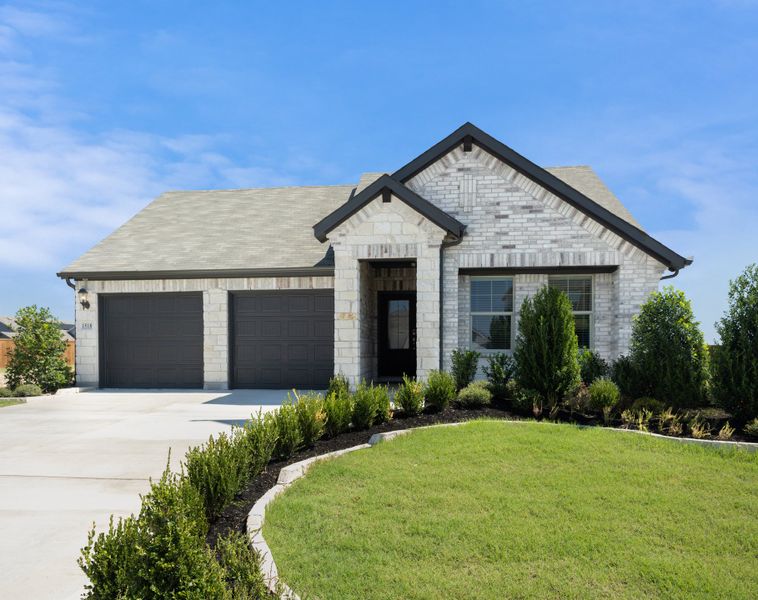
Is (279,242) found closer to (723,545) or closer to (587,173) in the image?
(587,173)

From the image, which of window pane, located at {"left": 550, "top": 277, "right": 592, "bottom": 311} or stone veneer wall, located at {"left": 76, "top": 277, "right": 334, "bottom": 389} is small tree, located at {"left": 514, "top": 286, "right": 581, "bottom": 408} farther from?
stone veneer wall, located at {"left": 76, "top": 277, "right": 334, "bottom": 389}

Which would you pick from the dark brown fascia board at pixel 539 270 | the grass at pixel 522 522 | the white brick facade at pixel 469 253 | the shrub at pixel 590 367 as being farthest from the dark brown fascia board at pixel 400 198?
the grass at pixel 522 522

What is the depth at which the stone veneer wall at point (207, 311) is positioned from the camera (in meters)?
15.5

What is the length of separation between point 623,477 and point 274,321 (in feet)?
37.1

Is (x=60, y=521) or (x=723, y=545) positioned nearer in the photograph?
(x=723, y=545)

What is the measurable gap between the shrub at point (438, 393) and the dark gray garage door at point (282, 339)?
6.14m

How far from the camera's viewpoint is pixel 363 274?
13938 millimetres

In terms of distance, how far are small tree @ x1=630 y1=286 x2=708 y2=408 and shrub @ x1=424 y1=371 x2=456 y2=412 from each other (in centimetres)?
373

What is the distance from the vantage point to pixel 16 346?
1556cm

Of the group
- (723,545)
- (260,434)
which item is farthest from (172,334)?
(723,545)

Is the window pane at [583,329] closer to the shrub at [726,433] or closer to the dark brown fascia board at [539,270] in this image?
the dark brown fascia board at [539,270]

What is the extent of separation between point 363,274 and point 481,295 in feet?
10.1

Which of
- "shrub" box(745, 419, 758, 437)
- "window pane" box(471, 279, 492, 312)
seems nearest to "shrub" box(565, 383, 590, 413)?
"shrub" box(745, 419, 758, 437)

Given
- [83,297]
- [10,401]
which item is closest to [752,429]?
[10,401]
